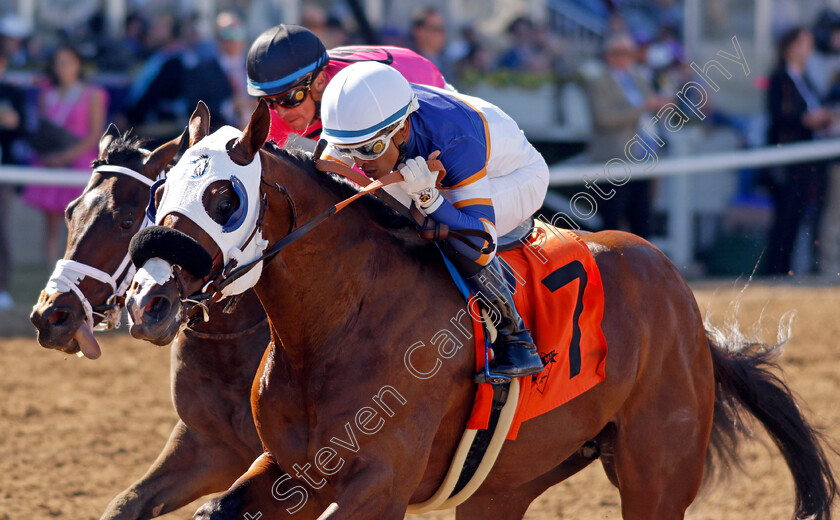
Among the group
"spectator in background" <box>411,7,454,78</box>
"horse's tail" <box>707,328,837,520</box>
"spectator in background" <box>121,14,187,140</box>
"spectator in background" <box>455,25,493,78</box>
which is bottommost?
"spectator in background" <box>121,14,187,140</box>

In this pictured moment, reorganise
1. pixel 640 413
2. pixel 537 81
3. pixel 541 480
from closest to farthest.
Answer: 1. pixel 640 413
2. pixel 541 480
3. pixel 537 81

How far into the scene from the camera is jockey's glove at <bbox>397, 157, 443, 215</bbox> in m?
3.03

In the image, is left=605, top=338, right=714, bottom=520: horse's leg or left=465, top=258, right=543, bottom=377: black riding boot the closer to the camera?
left=465, top=258, right=543, bottom=377: black riding boot

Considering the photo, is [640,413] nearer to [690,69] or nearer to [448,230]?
[448,230]

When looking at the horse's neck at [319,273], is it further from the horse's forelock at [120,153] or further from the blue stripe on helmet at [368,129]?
the horse's forelock at [120,153]

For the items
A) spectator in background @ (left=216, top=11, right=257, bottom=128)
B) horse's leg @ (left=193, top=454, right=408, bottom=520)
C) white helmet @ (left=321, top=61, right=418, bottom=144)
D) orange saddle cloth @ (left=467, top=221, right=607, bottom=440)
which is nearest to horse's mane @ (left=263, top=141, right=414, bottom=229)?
white helmet @ (left=321, top=61, right=418, bottom=144)

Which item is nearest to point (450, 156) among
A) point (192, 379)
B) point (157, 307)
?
point (157, 307)

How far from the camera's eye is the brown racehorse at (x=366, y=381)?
2996 mm

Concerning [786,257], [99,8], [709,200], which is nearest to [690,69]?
[709,200]

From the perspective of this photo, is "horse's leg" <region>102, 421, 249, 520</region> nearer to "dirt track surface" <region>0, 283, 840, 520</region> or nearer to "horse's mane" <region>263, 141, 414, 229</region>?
"dirt track surface" <region>0, 283, 840, 520</region>

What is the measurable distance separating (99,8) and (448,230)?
380 inches

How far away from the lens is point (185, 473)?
3.85m

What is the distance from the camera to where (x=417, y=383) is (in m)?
3.18

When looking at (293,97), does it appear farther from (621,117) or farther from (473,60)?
(473,60)
